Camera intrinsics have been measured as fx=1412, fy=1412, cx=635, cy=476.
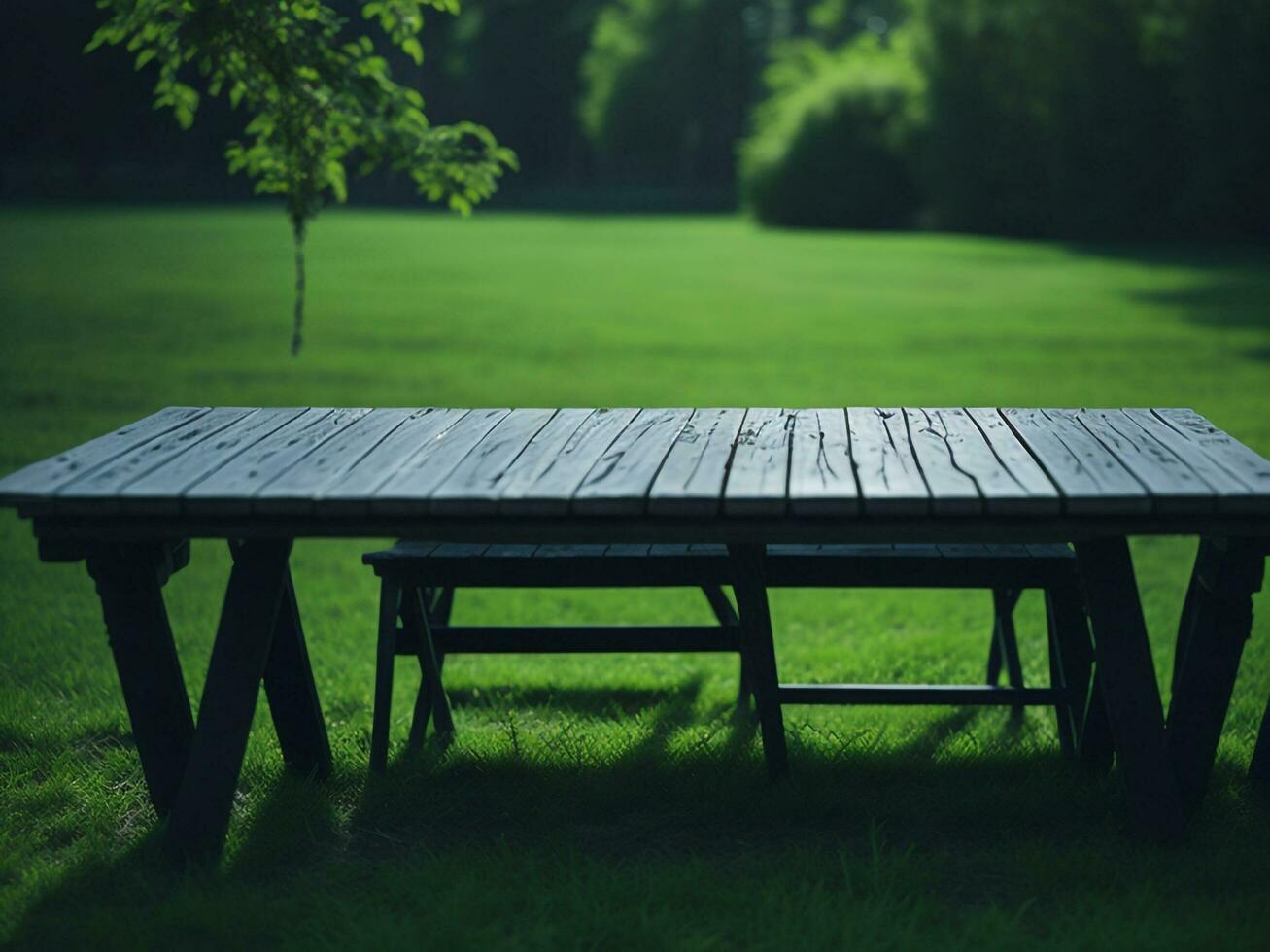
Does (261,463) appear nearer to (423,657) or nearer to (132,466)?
(132,466)

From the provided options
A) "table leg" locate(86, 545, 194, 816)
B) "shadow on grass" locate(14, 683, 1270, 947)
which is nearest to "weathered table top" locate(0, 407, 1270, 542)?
"table leg" locate(86, 545, 194, 816)

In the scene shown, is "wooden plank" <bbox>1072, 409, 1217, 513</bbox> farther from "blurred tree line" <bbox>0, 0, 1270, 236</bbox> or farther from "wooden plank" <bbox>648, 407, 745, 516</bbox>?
"blurred tree line" <bbox>0, 0, 1270, 236</bbox>

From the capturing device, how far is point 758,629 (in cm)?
371

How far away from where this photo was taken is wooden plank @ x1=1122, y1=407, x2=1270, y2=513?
2.96 metres

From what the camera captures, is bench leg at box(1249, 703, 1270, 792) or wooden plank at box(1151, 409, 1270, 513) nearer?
wooden plank at box(1151, 409, 1270, 513)

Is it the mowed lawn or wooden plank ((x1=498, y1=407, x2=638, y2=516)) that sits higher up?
wooden plank ((x1=498, y1=407, x2=638, y2=516))

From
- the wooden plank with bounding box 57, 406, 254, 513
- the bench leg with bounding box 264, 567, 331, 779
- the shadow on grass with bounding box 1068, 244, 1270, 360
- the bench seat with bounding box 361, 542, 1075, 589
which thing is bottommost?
the shadow on grass with bounding box 1068, 244, 1270, 360

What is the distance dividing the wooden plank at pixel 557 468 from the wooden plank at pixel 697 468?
186 mm

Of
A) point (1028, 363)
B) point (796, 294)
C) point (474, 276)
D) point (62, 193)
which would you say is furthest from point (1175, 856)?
point (62, 193)

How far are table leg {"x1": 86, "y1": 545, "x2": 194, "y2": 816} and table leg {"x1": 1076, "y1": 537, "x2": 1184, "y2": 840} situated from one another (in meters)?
2.23

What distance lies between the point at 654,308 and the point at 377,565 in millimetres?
17567

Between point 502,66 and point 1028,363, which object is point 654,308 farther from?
point 502,66

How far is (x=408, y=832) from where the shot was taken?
11.9 feet

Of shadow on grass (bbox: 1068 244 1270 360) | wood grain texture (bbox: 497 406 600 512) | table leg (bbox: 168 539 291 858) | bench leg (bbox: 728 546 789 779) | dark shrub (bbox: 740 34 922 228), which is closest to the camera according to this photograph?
wood grain texture (bbox: 497 406 600 512)
